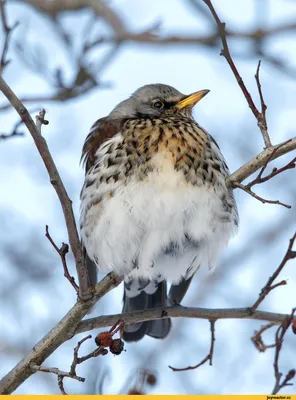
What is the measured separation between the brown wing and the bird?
15mm

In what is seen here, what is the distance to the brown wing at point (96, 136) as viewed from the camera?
5.52 metres

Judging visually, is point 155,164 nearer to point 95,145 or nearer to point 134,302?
point 95,145

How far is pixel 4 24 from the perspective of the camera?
15.3 feet

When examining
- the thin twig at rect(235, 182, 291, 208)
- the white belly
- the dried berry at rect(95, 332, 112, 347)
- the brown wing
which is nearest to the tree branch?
the dried berry at rect(95, 332, 112, 347)

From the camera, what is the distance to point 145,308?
565cm

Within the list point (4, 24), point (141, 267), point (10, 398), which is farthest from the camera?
point (141, 267)

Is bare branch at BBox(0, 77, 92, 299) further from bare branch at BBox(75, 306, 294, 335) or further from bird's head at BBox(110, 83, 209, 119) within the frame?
bird's head at BBox(110, 83, 209, 119)

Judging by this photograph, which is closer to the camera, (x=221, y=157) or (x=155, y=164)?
(x=155, y=164)

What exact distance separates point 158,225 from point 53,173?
3.94 ft

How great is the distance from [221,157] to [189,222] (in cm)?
70

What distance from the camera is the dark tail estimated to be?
5.50 meters

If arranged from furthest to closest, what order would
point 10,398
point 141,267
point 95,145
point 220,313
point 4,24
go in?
point 95,145 → point 141,267 → point 4,24 → point 220,313 → point 10,398

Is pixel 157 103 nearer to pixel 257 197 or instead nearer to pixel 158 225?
pixel 158 225

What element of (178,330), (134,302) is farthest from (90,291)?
(178,330)
